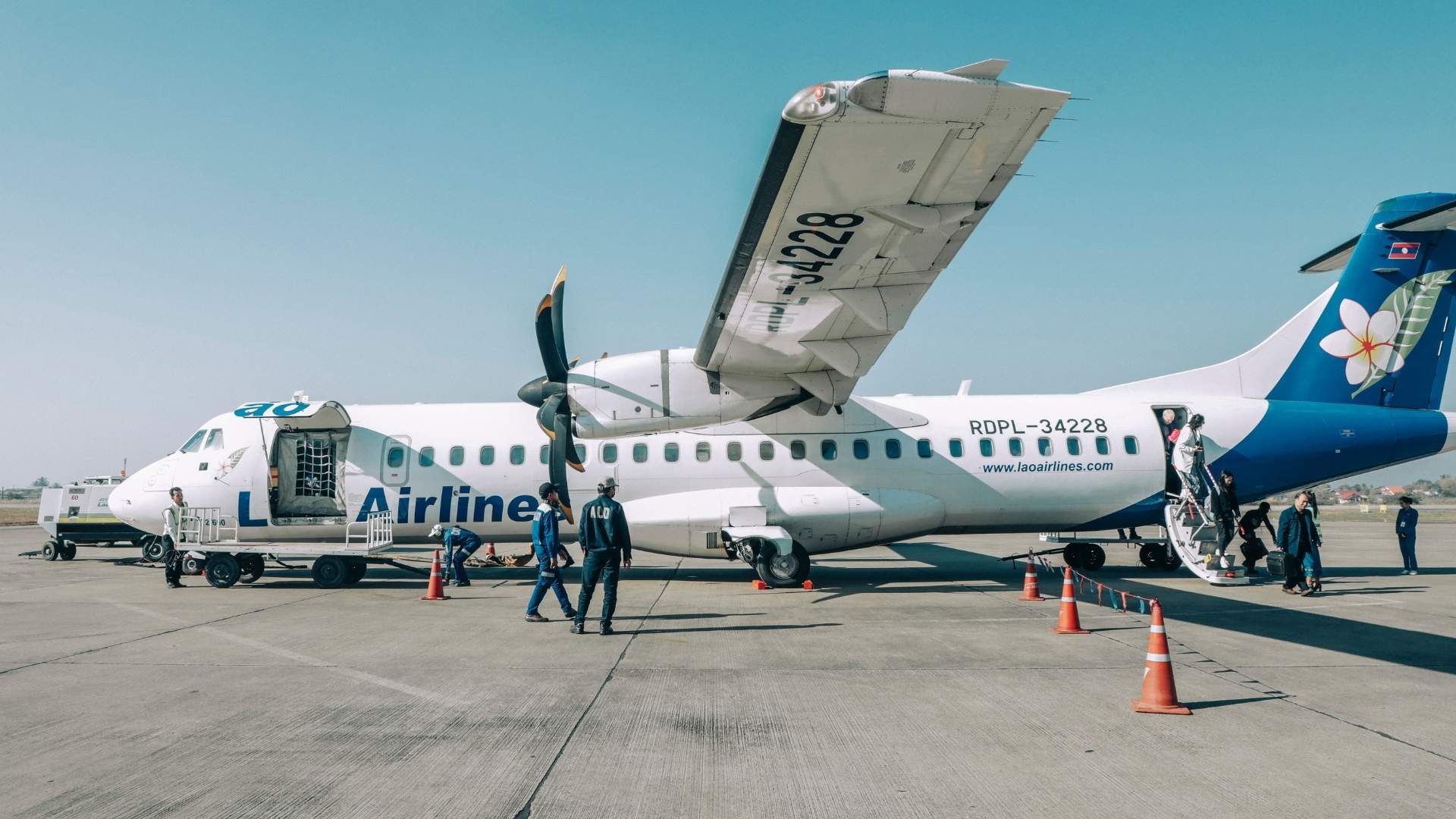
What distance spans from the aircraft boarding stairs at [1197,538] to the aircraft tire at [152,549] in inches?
869

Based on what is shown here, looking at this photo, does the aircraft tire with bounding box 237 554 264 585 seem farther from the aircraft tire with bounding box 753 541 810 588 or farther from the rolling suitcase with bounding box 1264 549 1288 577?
the rolling suitcase with bounding box 1264 549 1288 577

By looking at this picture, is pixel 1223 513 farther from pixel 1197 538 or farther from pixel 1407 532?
pixel 1407 532

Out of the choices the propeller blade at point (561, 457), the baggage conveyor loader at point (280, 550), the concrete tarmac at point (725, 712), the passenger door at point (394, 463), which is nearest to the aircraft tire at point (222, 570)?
the baggage conveyor loader at point (280, 550)

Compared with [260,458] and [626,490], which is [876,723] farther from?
[260,458]

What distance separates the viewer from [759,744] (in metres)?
5.37

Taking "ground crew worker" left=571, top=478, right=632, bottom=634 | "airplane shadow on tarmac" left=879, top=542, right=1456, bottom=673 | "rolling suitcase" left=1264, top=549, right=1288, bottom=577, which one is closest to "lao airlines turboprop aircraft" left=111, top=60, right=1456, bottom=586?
"rolling suitcase" left=1264, top=549, right=1288, bottom=577

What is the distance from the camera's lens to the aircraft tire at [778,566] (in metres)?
13.9

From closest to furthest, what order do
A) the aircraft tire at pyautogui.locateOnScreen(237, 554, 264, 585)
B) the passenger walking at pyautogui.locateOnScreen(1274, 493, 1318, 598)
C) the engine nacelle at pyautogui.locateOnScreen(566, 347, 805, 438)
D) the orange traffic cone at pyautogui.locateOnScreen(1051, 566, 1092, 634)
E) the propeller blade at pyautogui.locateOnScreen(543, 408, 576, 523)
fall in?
1. the orange traffic cone at pyautogui.locateOnScreen(1051, 566, 1092, 634)
2. the passenger walking at pyautogui.locateOnScreen(1274, 493, 1318, 598)
3. the engine nacelle at pyautogui.locateOnScreen(566, 347, 805, 438)
4. the propeller blade at pyautogui.locateOnScreen(543, 408, 576, 523)
5. the aircraft tire at pyautogui.locateOnScreen(237, 554, 264, 585)

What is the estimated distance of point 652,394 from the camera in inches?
495

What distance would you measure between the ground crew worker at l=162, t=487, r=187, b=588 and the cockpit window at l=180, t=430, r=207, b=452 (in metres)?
1.15

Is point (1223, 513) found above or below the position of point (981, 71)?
below

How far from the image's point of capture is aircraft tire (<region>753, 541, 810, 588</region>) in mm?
13875

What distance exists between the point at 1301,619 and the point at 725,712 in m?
8.15

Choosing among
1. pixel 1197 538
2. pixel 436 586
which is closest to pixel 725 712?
pixel 436 586
